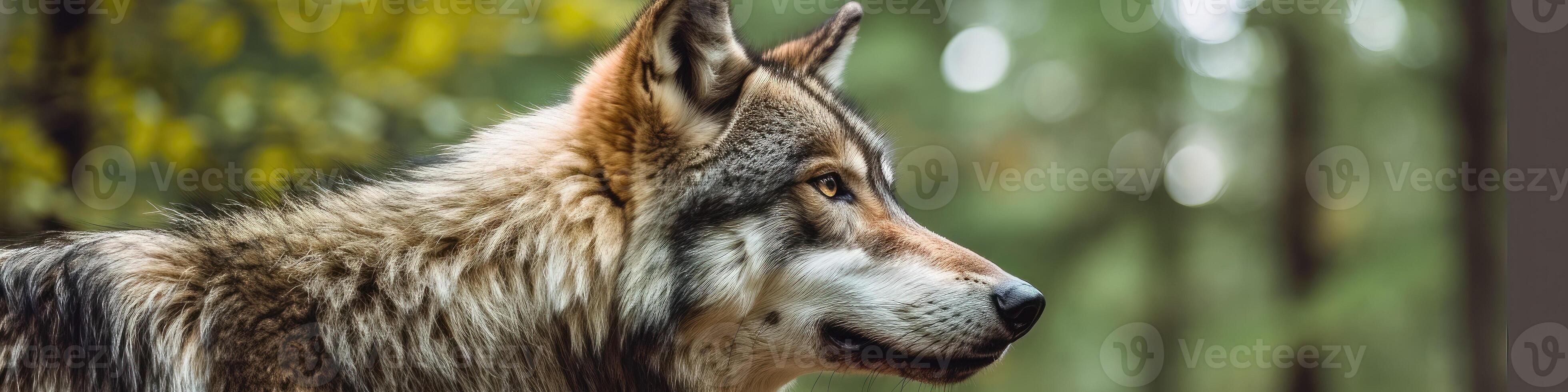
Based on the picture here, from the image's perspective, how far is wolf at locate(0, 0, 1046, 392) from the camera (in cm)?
254

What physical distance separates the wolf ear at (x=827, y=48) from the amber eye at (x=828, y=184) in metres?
0.75

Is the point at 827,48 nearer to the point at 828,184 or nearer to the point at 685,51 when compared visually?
the point at 828,184

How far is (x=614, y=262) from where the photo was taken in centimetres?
281

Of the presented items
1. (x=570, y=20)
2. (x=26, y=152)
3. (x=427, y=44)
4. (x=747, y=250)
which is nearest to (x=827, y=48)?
(x=747, y=250)

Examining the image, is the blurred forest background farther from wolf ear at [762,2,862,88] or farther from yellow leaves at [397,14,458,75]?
wolf ear at [762,2,862,88]

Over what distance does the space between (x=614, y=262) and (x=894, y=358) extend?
0.97m

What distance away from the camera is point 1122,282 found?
1146 centimetres

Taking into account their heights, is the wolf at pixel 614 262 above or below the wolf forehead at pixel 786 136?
below

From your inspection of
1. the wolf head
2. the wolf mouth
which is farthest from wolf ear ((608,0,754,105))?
the wolf mouth

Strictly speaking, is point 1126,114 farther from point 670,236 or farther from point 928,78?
point 670,236

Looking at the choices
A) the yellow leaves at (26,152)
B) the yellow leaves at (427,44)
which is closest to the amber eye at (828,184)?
the yellow leaves at (427,44)

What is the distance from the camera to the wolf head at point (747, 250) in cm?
284

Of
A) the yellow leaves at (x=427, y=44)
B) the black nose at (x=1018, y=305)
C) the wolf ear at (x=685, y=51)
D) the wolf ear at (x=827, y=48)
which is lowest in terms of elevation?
the black nose at (x=1018, y=305)

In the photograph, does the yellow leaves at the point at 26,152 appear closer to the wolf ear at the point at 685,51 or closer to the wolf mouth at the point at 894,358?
the wolf ear at the point at 685,51
